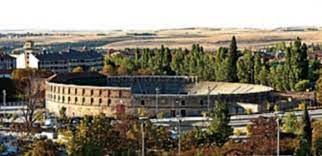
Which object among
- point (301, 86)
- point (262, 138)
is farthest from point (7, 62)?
point (262, 138)

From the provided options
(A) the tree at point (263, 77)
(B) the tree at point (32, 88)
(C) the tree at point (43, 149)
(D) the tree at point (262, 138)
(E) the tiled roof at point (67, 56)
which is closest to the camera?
(C) the tree at point (43, 149)

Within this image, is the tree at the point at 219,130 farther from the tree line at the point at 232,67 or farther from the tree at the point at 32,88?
the tree line at the point at 232,67

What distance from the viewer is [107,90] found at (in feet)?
225

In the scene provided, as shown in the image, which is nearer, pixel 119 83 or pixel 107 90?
pixel 107 90

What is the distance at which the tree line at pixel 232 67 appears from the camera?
80.6 m

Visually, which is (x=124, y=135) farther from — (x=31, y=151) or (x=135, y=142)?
(x=31, y=151)

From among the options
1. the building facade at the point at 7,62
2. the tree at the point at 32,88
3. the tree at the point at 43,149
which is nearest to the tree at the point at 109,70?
the tree at the point at 32,88

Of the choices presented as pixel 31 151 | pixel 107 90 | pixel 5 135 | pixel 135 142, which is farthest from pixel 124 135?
pixel 107 90

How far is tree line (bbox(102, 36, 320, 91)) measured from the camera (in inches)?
3174

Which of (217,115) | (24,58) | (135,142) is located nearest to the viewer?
(135,142)

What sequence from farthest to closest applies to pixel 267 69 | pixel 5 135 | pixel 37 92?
pixel 267 69, pixel 37 92, pixel 5 135

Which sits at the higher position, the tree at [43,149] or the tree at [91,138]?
the tree at [91,138]

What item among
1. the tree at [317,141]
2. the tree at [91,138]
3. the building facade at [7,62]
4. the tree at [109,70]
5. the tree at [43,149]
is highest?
the tree at [91,138]

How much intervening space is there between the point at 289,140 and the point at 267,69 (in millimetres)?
46377
